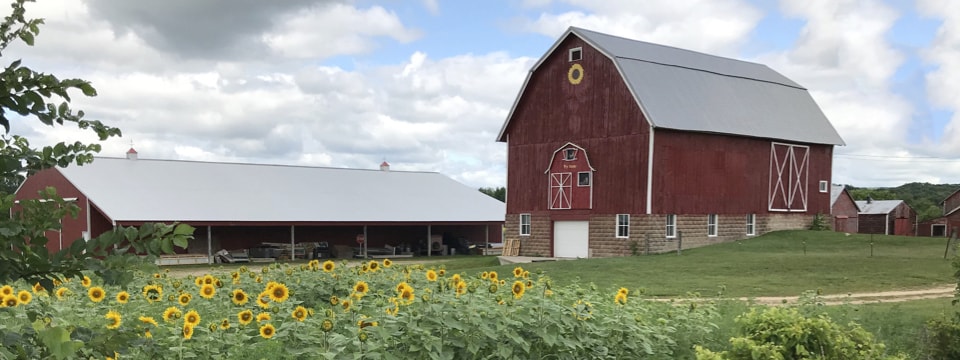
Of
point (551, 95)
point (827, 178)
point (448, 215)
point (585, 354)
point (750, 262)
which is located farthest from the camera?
point (448, 215)

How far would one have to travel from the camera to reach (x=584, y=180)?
29984 millimetres

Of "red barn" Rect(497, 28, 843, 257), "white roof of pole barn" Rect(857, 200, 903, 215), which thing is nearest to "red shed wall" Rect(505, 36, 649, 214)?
"red barn" Rect(497, 28, 843, 257)

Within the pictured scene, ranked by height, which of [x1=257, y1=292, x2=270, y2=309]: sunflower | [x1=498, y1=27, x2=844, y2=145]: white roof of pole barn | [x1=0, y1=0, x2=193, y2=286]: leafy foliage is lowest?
[x1=257, y1=292, x2=270, y2=309]: sunflower

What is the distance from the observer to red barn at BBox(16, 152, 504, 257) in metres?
31.1

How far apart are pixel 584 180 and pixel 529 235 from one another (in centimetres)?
365

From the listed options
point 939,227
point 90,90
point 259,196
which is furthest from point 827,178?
point 90,90

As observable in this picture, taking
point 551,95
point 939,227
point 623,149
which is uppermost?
point 551,95

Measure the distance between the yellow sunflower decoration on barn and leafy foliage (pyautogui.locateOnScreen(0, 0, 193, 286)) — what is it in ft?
91.5

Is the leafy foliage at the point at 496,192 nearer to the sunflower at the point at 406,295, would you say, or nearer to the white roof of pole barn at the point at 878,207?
the white roof of pole barn at the point at 878,207

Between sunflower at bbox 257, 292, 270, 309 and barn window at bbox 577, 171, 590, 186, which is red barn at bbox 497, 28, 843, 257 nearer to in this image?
barn window at bbox 577, 171, 590, 186

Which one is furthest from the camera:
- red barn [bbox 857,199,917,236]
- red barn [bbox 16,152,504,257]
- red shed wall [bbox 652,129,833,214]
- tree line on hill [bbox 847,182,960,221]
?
tree line on hill [bbox 847,182,960,221]

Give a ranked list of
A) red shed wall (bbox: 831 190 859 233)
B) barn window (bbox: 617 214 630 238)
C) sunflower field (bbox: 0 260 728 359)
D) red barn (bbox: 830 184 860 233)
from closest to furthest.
Result: sunflower field (bbox: 0 260 728 359) < barn window (bbox: 617 214 630 238) < red shed wall (bbox: 831 190 859 233) < red barn (bbox: 830 184 860 233)

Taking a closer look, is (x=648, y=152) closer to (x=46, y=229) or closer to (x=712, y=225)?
(x=712, y=225)

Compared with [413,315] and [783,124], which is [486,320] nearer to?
[413,315]
